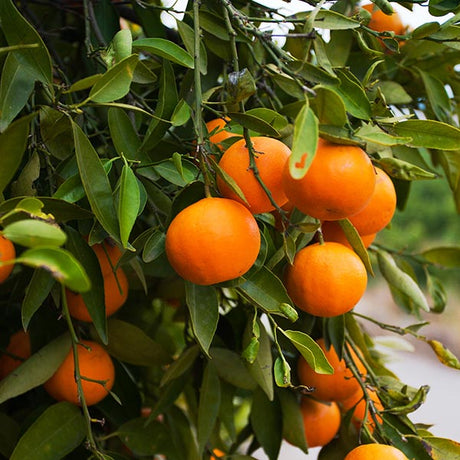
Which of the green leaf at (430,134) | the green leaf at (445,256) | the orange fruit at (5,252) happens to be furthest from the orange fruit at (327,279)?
the green leaf at (445,256)

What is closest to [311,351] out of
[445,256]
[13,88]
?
[13,88]

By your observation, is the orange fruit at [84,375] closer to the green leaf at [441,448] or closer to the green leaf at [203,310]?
the green leaf at [203,310]

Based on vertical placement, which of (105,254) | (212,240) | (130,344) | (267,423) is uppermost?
(212,240)

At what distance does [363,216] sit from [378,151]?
6 centimetres

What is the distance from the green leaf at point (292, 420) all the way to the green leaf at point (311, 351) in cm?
24

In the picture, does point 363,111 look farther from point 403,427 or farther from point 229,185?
point 403,427

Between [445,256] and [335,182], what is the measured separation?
46cm

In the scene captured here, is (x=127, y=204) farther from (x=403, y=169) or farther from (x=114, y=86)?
(x=403, y=169)

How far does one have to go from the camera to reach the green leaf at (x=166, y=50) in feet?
1.50

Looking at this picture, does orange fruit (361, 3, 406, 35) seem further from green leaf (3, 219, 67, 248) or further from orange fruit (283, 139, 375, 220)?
green leaf (3, 219, 67, 248)

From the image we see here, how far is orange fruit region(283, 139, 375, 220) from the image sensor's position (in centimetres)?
40

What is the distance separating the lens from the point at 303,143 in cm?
35

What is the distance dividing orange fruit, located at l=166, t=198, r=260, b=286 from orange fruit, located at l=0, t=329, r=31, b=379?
0.30m

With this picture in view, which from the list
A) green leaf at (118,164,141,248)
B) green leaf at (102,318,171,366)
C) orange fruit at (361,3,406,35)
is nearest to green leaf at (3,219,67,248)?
green leaf at (118,164,141,248)
